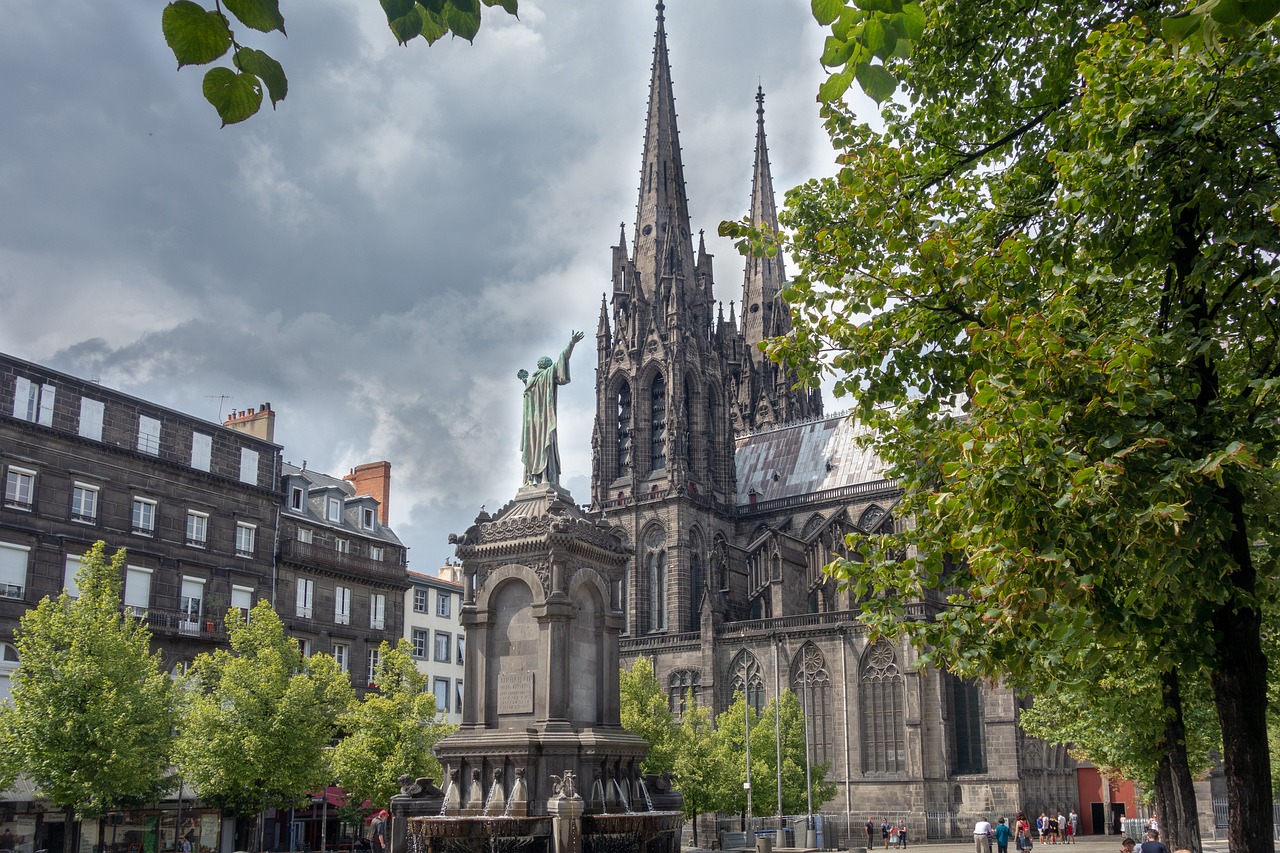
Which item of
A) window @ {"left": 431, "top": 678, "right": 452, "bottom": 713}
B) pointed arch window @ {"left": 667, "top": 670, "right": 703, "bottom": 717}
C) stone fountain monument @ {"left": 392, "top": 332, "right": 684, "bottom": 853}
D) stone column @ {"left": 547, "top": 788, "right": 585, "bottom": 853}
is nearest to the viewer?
stone column @ {"left": 547, "top": 788, "right": 585, "bottom": 853}

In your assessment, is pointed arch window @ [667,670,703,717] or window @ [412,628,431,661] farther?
pointed arch window @ [667,670,703,717]

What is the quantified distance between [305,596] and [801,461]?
40.5 meters

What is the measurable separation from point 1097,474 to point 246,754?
29387mm

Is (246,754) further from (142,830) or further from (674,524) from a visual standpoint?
(674,524)

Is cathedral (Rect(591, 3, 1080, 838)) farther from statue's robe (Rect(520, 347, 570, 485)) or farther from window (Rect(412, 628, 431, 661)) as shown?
statue's robe (Rect(520, 347, 570, 485))

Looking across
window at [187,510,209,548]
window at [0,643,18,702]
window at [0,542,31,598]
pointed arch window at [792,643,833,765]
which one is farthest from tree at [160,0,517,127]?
pointed arch window at [792,643,833,765]

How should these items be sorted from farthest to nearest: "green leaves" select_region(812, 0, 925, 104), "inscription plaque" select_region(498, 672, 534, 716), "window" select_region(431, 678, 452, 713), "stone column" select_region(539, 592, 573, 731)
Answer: "window" select_region(431, 678, 452, 713) < "inscription plaque" select_region(498, 672, 534, 716) < "stone column" select_region(539, 592, 573, 731) < "green leaves" select_region(812, 0, 925, 104)

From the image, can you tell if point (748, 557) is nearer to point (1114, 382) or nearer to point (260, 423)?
point (260, 423)

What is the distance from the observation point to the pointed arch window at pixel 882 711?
61.7 meters

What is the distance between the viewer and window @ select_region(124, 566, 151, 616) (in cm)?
4116

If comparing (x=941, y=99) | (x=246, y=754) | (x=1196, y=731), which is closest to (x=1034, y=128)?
(x=941, y=99)

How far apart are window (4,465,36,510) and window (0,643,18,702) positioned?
4.46 meters

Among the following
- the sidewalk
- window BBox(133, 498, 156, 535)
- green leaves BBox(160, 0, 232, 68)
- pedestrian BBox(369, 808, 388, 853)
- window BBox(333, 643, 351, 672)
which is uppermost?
window BBox(133, 498, 156, 535)

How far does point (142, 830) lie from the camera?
126 feet
